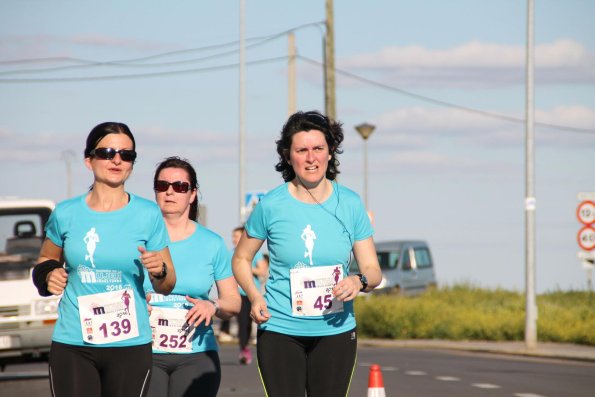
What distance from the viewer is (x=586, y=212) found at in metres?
26.7

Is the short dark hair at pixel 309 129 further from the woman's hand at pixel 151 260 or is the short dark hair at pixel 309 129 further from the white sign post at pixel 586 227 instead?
the white sign post at pixel 586 227

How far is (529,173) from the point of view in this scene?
80.3ft

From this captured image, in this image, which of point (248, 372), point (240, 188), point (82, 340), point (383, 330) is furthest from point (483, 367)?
point (240, 188)

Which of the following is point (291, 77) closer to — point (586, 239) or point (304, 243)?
point (586, 239)

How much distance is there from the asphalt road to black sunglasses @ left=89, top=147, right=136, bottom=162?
8.49 m

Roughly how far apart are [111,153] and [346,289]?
132 centimetres

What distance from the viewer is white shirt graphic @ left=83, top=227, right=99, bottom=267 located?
21.2 feet

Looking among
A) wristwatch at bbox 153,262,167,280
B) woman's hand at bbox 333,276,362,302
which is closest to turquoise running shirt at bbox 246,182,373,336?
woman's hand at bbox 333,276,362,302

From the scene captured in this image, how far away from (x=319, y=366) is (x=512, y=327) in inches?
816

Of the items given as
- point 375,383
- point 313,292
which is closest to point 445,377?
point 375,383

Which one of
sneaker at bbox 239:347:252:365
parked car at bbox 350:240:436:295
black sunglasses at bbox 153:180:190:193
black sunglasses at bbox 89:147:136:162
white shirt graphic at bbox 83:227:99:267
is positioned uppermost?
black sunglasses at bbox 89:147:136:162

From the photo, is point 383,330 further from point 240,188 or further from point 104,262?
point 104,262

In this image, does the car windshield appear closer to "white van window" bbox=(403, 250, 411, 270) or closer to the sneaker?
the sneaker

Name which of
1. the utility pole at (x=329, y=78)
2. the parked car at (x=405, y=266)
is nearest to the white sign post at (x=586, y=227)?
the utility pole at (x=329, y=78)
